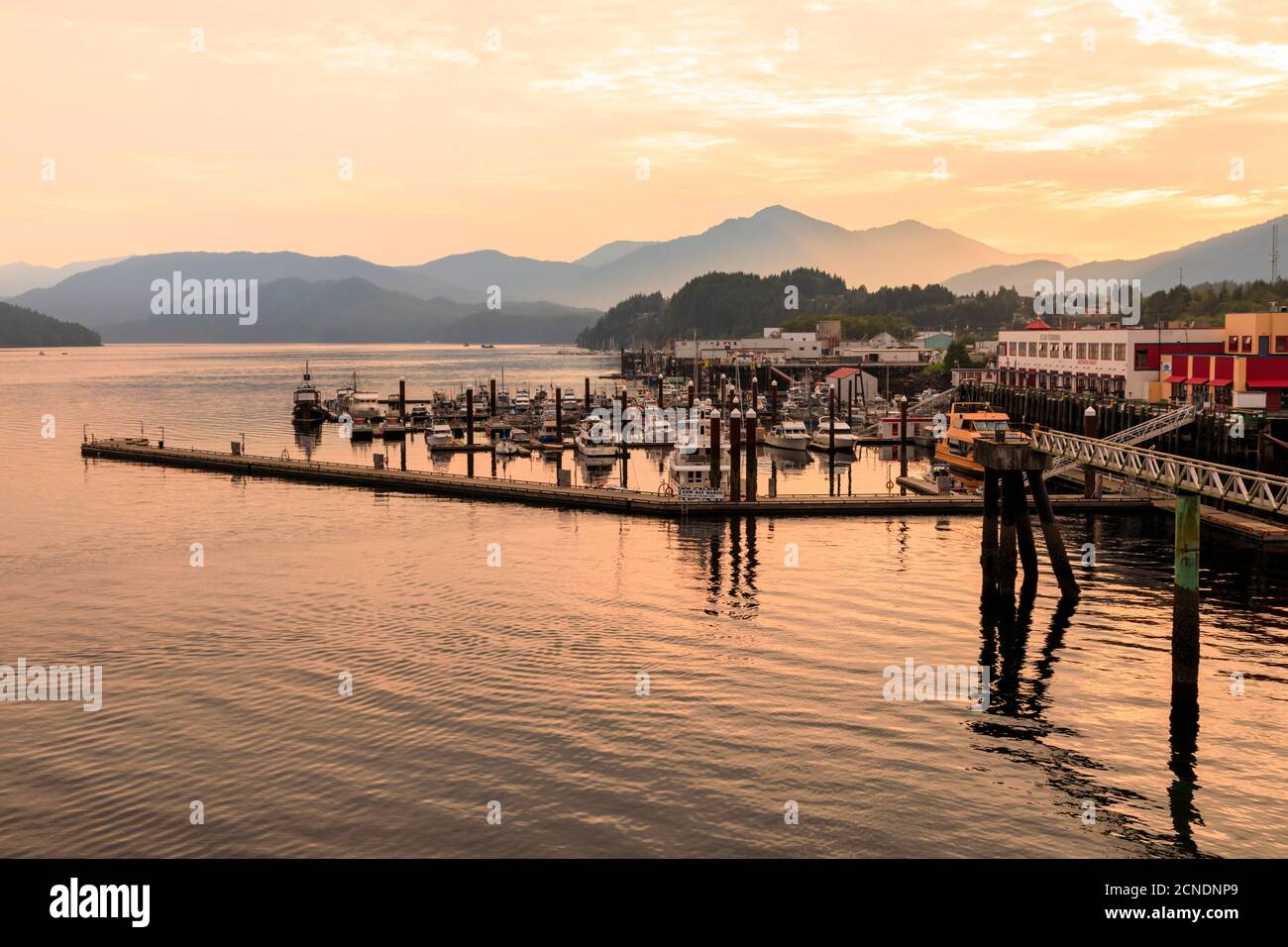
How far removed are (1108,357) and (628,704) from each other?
84.9 m

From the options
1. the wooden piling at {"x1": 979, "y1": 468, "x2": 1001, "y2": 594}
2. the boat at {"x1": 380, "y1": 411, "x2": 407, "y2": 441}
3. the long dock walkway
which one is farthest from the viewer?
the boat at {"x1": 380, "y1": 411, "x2": 407, "y2": 441}

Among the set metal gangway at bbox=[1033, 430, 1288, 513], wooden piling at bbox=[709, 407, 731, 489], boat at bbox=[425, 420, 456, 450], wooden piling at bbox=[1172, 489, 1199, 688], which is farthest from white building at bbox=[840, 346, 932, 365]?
wooden piling at bbox=[1172, 489, 1199, 688]

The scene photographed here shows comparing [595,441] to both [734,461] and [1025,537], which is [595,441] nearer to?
[734,461]

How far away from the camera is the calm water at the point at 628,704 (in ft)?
85.3

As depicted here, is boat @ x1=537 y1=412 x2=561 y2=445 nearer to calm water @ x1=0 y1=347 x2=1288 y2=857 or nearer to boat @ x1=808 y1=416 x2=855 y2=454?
boat @ x1=808 y1=416 x2=855 y2=454

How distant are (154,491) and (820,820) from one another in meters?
72.7

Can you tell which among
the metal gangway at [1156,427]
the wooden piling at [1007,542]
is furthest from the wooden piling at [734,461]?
the wooden piling at [1007,542]

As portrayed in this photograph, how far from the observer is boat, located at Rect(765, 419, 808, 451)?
11038 centimetres

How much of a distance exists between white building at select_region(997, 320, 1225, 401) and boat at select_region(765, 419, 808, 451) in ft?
89.6

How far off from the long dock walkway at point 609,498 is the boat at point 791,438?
36.4 m

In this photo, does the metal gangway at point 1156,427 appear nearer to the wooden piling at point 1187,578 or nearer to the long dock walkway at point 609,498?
the long dock walkway at point 609,498

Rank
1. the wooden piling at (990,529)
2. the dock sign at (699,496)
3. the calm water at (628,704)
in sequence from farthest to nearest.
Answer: the dock sign at (699,496), the wooden piling at (990,529), the calm water at (628,704)

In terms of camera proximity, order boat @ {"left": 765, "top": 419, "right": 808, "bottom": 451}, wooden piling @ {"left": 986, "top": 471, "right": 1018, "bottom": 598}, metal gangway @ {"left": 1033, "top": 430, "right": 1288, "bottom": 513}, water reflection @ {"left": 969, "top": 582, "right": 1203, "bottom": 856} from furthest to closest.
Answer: boat @ {"left": 765, "top": 419, "right": 808, "bottom": 451}
wooden piling @ {"left": 986, "top": 471, "right": 1018, "bottom": 598}
metal gangway @ {"left": 1033, "top": 430, "right": 1288, "bottom": 513}
water reflection @ {"left": 969, "top": 582, "right": 1203, "bottom": 856}
